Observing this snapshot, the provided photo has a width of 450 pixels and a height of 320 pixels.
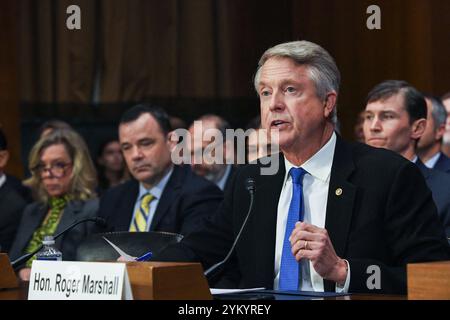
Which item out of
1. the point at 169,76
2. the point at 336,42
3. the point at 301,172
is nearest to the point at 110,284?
the point at 301,172

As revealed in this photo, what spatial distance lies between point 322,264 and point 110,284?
0.71 meters

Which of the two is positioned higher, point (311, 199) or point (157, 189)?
point (311, 199)

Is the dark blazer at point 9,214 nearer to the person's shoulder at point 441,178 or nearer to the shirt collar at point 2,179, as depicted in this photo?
the shirt collar at point 2,179

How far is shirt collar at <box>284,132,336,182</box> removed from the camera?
9.79ft

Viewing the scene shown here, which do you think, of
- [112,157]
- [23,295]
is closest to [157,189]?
[23,295]

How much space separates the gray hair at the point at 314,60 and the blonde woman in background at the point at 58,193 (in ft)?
7.34

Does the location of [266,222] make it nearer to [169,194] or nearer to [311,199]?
[311,199]

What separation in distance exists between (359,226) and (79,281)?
101 cm

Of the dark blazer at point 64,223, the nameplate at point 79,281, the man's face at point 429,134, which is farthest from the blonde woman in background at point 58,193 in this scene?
the nameplate at point 79,281

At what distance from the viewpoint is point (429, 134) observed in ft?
16.6

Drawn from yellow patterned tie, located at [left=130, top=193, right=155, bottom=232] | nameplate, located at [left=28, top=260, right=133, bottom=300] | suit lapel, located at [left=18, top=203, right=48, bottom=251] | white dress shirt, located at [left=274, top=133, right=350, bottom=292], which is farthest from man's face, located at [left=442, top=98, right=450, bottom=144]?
nameplate, located at [left=28, top=260, right=133, bottom=300]
